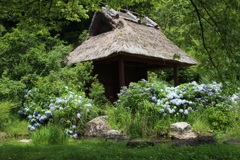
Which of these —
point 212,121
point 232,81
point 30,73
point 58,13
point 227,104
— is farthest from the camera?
point 30,73

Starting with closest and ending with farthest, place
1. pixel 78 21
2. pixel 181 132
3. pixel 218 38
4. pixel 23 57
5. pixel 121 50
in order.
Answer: pixel 218 38
pixel 181 132
pixel 78 21
pixel 121 50
pixel 23 57

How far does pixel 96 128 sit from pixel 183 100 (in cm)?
241

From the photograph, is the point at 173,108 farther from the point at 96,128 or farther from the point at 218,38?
the point at 218,38

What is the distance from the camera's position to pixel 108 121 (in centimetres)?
615

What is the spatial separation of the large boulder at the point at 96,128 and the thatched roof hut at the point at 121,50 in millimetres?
2804

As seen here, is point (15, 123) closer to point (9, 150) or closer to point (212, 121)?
point (9, 150)

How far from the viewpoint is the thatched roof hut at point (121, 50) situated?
8.50m

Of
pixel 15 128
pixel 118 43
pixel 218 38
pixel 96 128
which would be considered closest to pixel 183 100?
pixel 96 128

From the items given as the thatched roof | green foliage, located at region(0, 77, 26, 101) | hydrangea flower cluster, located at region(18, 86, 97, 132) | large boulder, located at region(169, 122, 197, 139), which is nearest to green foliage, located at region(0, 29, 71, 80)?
green foliage, located at region(0, 77, 26, 101)

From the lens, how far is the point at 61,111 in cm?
594

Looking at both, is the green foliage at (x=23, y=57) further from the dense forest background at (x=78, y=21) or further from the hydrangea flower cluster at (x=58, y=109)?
the hydrangea flower cluster at (x=58, y=109)

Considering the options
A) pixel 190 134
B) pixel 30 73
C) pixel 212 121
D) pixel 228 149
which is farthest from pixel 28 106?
pixel 228 149

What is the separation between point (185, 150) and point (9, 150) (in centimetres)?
281

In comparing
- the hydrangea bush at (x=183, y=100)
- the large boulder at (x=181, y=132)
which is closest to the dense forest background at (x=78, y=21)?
the hydrangea bush at (x=183, y=100)
